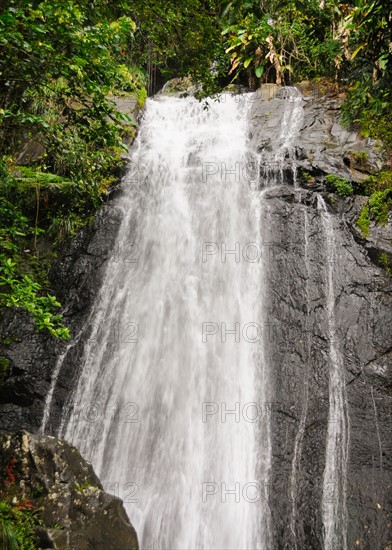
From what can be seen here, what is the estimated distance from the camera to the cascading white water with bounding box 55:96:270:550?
18.8ft

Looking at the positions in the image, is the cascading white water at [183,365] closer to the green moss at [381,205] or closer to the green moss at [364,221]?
the green moss at [364,221]

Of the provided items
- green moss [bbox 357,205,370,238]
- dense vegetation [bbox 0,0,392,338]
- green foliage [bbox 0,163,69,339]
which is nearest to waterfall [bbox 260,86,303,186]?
dense vegetation [bbox 0,0,392,338]

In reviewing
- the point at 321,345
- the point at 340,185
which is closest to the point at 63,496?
the point at 321,345

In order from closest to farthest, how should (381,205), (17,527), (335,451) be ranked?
(17,527), (335,451), (381,205)

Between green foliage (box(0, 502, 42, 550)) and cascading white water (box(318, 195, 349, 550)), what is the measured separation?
12.1 feet

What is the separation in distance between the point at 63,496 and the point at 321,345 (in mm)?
4388

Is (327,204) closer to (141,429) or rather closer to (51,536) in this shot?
(141,429)

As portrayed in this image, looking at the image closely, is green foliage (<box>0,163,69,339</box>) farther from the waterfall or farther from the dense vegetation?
the waterfall

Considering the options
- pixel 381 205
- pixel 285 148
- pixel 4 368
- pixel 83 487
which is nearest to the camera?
pixel 83 487

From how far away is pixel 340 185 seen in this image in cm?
827

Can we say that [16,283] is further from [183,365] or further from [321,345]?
[321,345]

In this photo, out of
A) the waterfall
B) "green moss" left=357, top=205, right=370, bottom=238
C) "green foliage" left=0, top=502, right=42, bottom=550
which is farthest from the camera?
the waterfall

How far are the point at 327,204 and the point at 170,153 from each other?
4.33 metres

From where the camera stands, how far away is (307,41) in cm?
1195
